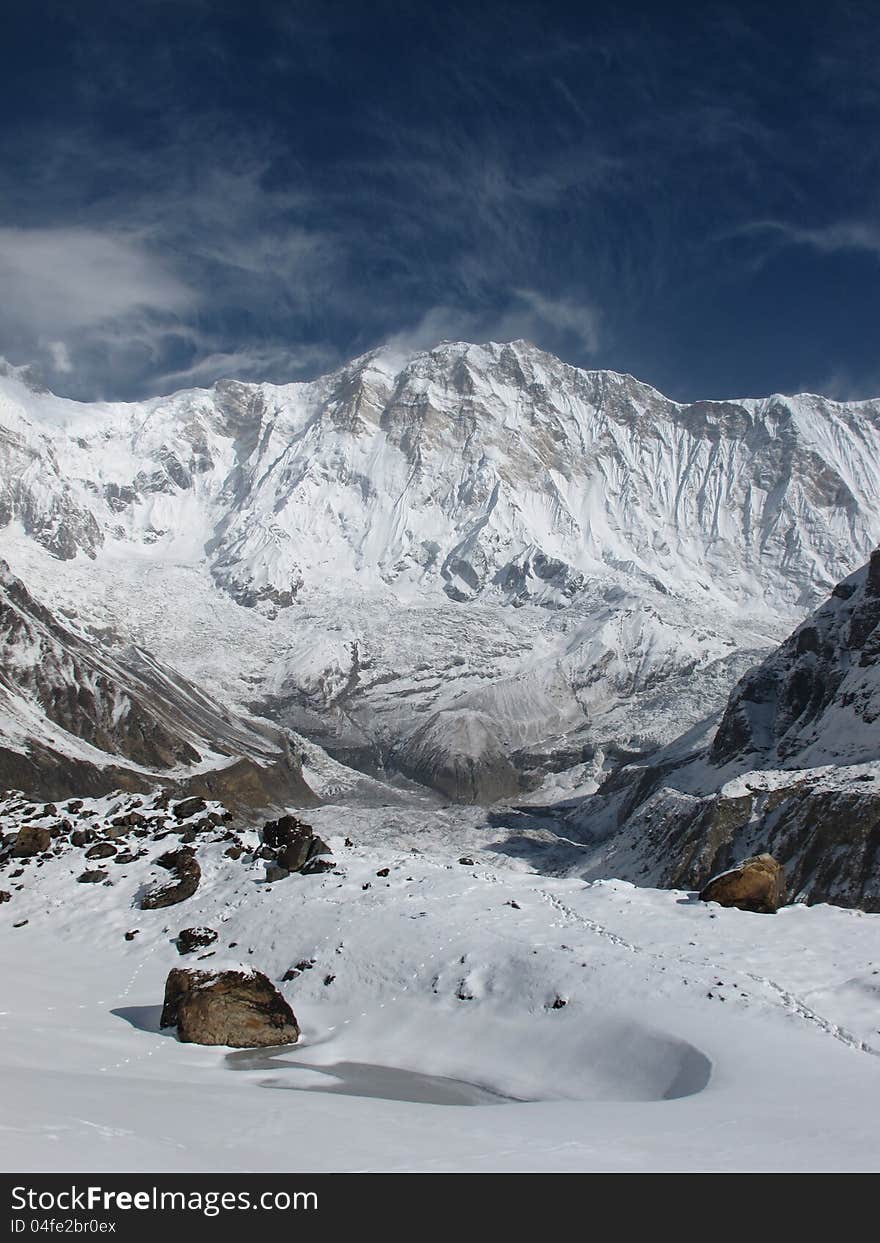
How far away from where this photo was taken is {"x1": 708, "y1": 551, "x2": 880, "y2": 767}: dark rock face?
134 meters

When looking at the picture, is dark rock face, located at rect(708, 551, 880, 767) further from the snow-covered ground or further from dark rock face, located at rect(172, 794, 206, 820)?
the snow-covered ground

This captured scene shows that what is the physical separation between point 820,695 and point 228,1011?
159 metres

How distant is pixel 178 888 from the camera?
141 ft

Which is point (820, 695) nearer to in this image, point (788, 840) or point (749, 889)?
point (788, 840)

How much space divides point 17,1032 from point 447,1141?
578 inches

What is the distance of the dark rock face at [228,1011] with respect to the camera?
26562 mm

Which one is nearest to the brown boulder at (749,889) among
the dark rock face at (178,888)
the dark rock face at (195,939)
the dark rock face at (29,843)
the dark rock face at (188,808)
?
the dark rock face at (195,939)

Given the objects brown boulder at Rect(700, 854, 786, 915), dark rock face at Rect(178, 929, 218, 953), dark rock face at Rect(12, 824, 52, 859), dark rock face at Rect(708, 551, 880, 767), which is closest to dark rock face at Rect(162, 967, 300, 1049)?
dark rock face at Rect(178, 929, 218, 953)

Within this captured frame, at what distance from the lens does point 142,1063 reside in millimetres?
22844

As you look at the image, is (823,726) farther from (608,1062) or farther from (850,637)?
(608,1062)

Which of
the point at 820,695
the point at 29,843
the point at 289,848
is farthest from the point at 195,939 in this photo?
the point at 820,695

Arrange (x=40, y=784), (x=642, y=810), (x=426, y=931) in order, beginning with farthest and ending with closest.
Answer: (x=40, y=784) → (x=642, y=810) → (x=426, y=931)
